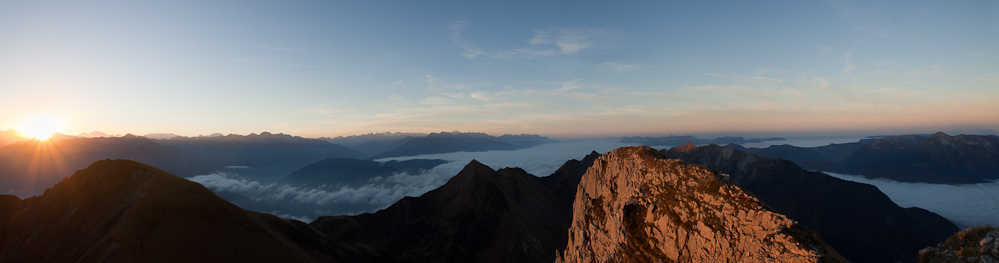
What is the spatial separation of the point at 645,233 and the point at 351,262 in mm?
85140

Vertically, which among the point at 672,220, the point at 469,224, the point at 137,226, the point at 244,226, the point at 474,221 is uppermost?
the point at 672,220

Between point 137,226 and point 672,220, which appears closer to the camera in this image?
point 672,220

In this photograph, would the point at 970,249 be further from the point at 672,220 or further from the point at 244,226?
the point at 244,226

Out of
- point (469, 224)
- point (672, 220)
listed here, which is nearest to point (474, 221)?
point (469, 224)

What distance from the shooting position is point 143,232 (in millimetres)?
49594

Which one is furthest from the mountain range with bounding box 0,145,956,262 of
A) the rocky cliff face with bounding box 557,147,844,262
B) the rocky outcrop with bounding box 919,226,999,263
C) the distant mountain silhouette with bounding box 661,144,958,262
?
the rocky outcrop with bounding box 919,226,999,263

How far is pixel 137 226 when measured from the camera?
5003cm

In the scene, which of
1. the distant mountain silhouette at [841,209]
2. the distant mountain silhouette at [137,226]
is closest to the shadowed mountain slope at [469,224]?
the distant mountain silhouette at [137,226]

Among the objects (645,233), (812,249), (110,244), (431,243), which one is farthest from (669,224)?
(431,243)

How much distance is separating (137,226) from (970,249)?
8369 cm

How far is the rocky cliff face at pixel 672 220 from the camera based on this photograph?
1436 cm

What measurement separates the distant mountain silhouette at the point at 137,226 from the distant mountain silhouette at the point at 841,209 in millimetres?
195017

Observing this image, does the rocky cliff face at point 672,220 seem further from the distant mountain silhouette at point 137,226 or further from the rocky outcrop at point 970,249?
the distant mountain silhouette at point 137,226

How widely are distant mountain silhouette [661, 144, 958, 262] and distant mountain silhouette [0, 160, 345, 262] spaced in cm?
19502
